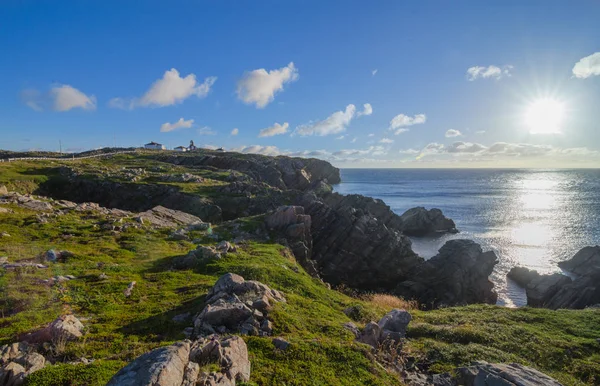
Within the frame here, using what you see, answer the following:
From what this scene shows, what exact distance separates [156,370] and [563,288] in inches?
1712

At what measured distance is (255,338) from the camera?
11336mm

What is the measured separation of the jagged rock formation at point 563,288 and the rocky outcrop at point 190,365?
125 ft

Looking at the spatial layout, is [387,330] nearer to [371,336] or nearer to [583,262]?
[371,336]

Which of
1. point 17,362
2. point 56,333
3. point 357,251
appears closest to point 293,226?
point 357,251

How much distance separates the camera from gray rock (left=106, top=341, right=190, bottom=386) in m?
7.06

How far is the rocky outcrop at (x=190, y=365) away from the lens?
7.20 metres

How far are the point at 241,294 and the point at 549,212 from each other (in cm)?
11408

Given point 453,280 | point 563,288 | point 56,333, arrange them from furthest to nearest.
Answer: point 453,280, point 563,288, point 56,333

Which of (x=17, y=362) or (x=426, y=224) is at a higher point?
(x=17, y=362)

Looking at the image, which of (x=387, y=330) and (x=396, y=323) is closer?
(x=387, y=330)

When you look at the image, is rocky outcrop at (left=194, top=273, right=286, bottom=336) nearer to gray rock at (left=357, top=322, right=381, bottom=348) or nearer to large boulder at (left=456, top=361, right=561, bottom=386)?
gray rock at (left=357, top=322, right=381, bottom=348)

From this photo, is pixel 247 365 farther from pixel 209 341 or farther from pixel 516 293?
pixel 516 293

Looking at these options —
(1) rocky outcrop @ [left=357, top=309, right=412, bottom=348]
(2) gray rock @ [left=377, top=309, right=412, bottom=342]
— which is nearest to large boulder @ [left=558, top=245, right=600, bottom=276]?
(2) gray rock @ [left=377, top=309, right=412, bottom=342]

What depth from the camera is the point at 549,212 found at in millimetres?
97000
